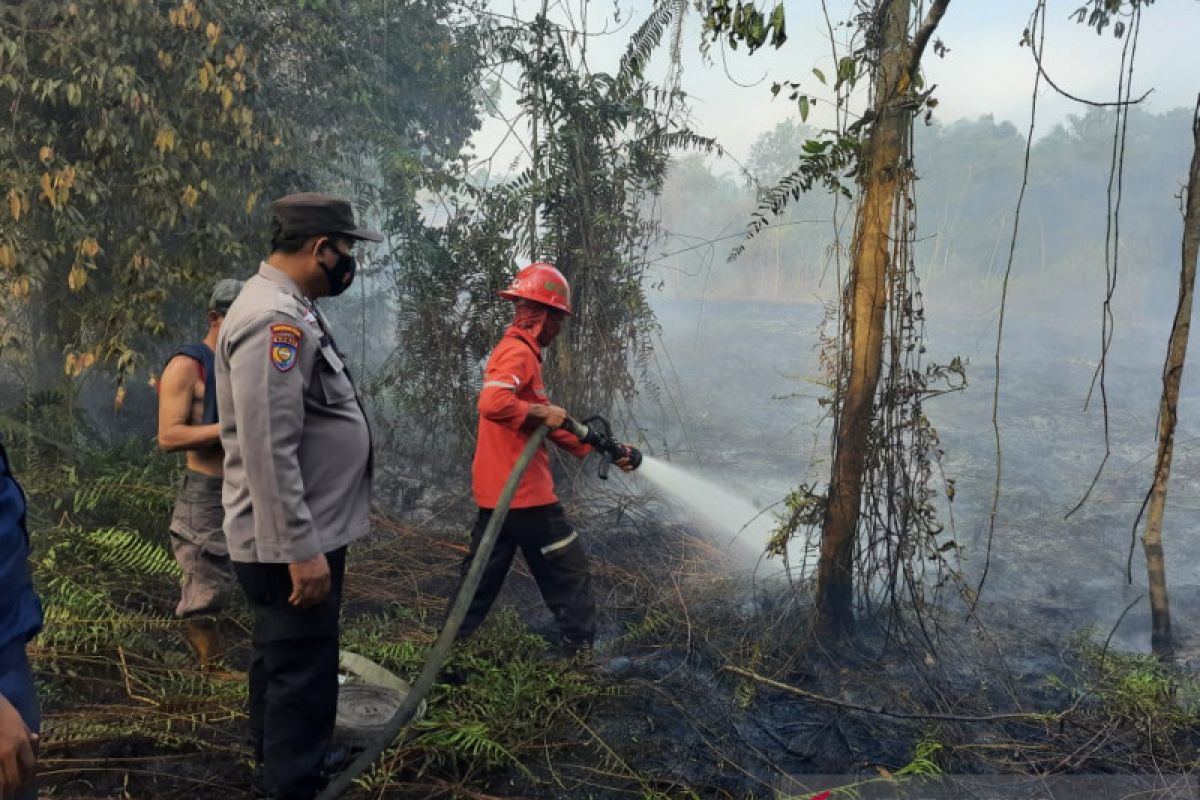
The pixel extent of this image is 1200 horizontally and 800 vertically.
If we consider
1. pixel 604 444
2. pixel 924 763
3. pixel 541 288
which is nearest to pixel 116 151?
pixel 541 288

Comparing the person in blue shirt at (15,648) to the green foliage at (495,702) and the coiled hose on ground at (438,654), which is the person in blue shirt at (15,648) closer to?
the coiled hose on ground at (438,654)

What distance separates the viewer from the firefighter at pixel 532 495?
4.09m

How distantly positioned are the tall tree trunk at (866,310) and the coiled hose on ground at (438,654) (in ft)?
Answer: 5.43

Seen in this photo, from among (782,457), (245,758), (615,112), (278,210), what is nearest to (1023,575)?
(782,457)

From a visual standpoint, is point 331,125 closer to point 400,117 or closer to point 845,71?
point 400,117

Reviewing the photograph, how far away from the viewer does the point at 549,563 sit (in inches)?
165

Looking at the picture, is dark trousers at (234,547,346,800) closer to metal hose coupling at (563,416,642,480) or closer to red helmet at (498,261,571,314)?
metal hose coupling at (563,416,642,480)

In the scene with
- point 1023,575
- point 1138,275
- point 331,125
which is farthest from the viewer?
point 1138,275

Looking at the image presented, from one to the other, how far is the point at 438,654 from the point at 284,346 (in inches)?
55.0

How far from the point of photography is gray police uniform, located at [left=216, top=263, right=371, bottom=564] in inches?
91.9

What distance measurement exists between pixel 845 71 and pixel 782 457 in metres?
6.14

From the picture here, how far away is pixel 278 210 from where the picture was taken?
102 inches

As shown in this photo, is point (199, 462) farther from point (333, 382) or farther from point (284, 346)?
point (284, 346)

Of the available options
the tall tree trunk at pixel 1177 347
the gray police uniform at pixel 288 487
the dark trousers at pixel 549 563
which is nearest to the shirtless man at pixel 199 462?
the gray police uniform at pixel 288 487
